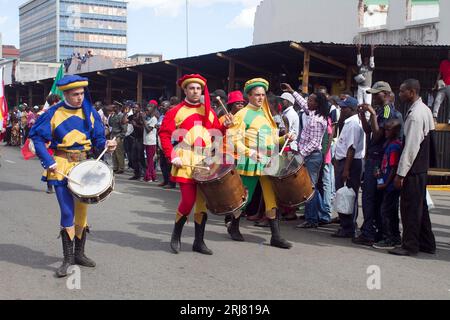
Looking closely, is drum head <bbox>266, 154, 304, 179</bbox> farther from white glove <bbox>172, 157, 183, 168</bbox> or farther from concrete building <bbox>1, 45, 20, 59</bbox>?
concrete building <bbox>1, 45, 20, 59</bbox>

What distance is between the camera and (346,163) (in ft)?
23.0

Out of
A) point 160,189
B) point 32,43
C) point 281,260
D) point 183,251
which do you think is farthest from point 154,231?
point 32,43

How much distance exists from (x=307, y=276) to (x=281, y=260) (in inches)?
24.6

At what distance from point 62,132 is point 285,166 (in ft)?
8.63

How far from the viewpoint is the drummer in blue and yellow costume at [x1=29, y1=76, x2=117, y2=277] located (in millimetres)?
5227

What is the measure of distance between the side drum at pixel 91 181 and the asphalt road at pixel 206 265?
754mm

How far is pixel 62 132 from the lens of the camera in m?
5.28

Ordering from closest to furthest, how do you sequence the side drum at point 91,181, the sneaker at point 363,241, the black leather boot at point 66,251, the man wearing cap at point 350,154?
the side drum at point 91,181 → the black leather boot at point 66,251 → the sneaker at point 363,241 → the man wearing cap at point 350,154

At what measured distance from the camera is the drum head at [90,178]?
201 inches

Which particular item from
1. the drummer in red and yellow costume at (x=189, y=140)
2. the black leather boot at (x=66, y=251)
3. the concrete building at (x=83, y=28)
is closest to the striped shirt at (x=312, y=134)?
the drummer in red and yellow costume at (x=189, y=140)

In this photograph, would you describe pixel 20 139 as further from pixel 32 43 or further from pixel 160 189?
pixel 32 43

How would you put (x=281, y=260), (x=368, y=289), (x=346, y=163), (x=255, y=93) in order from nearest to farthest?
1. (x=368, y=289)
2. (x=281, y=260)
3. (x=255, y=93)
4. (x=346, y=163)

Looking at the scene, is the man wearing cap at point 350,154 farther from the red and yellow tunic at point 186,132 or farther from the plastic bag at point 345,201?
the red and yellow tunic at point 186,132

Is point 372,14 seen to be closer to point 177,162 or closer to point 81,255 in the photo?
point 177,162
